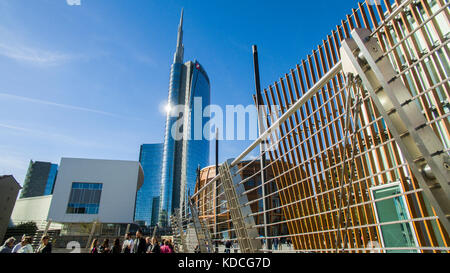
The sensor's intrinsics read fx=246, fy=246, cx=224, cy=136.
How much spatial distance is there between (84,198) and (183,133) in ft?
204

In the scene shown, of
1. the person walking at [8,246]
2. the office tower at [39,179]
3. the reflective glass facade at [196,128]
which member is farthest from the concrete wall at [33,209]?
the office tower at [39,179]

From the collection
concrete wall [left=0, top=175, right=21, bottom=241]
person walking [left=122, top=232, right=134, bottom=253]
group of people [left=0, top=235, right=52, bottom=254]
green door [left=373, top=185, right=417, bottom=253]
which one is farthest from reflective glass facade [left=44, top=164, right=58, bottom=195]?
green door [left=373, top=185, right=417, bottom=253]

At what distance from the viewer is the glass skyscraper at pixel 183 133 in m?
89.1

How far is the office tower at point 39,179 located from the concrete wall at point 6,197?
424 feet

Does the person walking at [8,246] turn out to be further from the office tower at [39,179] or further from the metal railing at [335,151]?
the office tower at [39,179]

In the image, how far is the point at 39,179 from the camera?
133000mm

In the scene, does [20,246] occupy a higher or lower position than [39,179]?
lower

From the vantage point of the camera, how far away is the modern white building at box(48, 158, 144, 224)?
34625 millimetres

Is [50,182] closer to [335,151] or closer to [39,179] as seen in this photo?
[39,179]

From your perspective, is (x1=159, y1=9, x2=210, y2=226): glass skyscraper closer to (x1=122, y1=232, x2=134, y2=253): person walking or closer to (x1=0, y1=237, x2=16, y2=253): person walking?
(x1=122, y1=232, x2=134, y2=253): person walking

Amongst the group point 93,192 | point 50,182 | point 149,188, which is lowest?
point 93,192

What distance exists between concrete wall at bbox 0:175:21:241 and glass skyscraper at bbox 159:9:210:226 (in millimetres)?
62251

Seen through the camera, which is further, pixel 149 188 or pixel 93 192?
pixel 149 188

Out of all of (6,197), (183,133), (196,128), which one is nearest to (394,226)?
(6,197)
